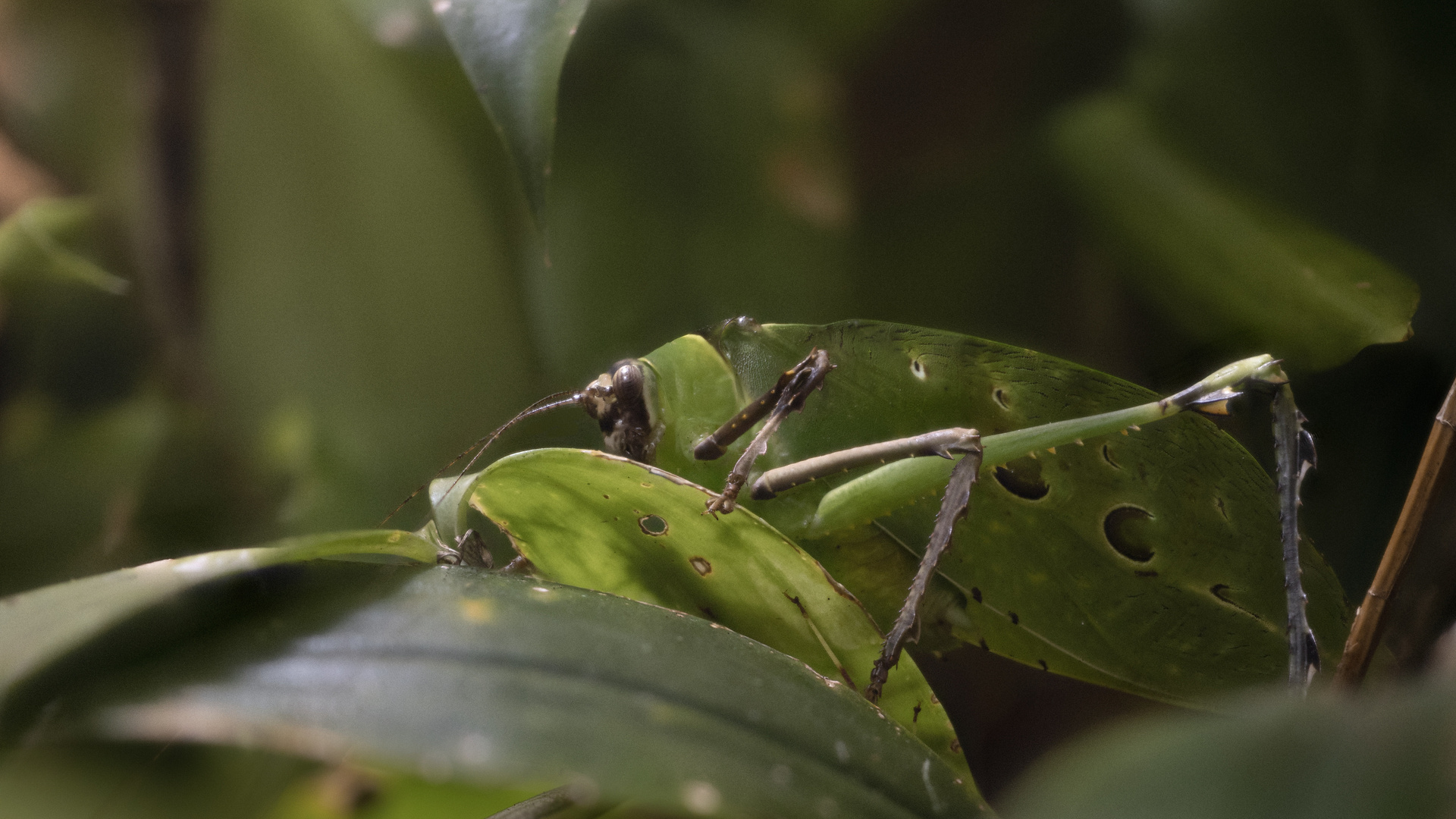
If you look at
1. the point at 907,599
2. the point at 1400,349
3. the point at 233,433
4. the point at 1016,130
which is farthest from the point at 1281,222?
the point at 233,433

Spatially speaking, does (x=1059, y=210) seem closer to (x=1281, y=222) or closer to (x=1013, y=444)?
(x=1281, y=222)

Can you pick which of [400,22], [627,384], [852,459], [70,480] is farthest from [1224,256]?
[70,480]

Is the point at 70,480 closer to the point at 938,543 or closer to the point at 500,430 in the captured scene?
the point at 500,430

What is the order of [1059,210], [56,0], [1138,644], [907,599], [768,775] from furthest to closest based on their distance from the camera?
1. [56,0]
2. [1059,210]
3. [1138,644]
4. [907,599]
5. [768,775]

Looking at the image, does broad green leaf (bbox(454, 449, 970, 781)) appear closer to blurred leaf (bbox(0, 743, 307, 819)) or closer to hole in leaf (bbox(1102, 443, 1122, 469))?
blurred leaf (bbox(0, 743, 307, 819))

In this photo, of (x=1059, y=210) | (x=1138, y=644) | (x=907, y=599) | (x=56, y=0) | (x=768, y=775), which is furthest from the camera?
(x=56, y=0)

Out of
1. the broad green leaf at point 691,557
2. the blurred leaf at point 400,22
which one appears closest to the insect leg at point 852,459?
the broad green leaf at point 691,557

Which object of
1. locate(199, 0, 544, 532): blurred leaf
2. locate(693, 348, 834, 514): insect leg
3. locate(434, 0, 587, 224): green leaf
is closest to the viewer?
locate(434, 0, 587, 224): green leaf

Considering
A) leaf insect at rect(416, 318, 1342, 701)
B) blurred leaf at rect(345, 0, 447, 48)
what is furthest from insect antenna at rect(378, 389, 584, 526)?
blurred leaf at rect(345, 0, 447, 48)

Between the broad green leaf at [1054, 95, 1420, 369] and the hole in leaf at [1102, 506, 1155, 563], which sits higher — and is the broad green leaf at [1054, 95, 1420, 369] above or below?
above
